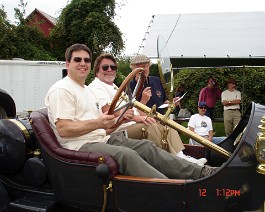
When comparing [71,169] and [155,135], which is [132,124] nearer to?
[155,135]

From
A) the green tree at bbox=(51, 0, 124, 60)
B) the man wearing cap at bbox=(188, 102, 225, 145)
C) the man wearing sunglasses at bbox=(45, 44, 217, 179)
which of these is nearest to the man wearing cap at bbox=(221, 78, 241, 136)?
the man wearing cap at bbox=(188, 102, 225, 145)

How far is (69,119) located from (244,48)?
5.20m

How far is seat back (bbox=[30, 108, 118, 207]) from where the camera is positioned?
2135mm

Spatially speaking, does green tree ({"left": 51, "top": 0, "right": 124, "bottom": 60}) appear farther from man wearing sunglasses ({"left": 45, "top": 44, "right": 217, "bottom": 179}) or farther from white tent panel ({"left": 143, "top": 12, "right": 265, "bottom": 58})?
man wearing sunglasses ({"left": 45, "top": 44, "right": 217, "bottom": 179})

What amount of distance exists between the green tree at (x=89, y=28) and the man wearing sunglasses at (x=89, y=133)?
14.0 metres

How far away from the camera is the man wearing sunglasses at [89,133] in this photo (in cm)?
221

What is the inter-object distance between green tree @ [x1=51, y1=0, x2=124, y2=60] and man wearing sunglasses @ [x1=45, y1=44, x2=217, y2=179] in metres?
14.0

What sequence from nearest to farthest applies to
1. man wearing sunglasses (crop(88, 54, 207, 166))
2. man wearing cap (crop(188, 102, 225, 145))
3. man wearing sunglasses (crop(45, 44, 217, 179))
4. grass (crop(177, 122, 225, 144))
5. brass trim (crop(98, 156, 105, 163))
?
1. brass trim (crop(98, 156, 105, 163))
2. man wearing sunglasses (crop(45, 44, 217, 179))
3. man wearing sunglasses (crop(88, 54, 207, 166))
4. man wearing cap (crop(188, 102, 225, 145))
5. grass (crop(177, 122, 225, 144))

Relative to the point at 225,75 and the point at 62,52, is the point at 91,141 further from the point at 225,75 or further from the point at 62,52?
the point at 62,52

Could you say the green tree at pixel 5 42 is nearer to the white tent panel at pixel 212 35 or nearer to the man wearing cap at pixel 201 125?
the white tent panel at pixel 212 35

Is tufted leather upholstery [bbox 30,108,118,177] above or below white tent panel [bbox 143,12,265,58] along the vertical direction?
below

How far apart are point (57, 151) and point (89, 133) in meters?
0.30

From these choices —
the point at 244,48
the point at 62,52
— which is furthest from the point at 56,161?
the point at 62,52

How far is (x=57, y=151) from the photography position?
7.35ft
